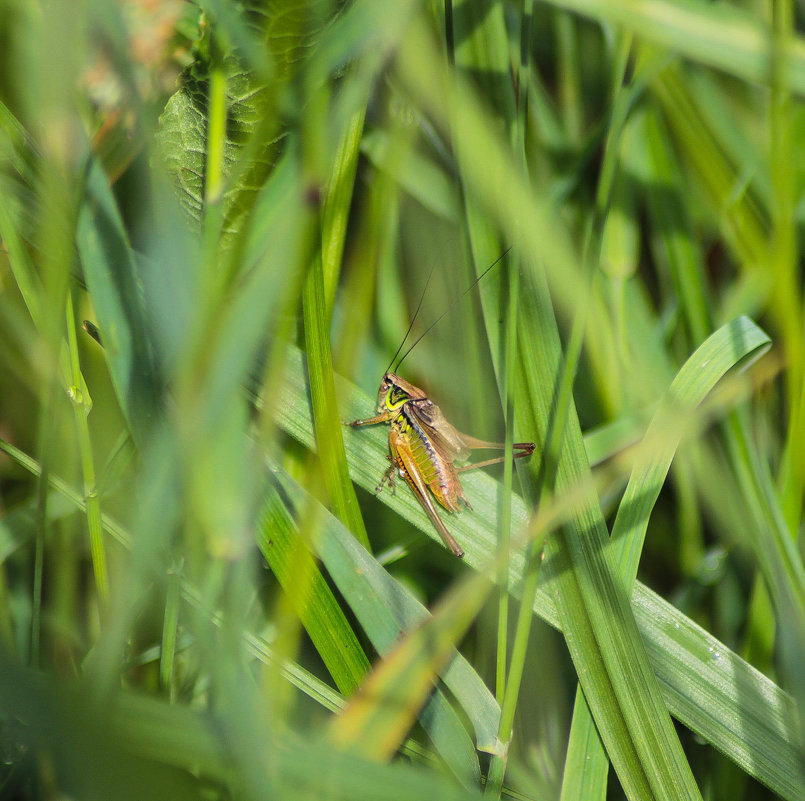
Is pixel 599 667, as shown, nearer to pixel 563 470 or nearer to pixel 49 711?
pixel 563 470

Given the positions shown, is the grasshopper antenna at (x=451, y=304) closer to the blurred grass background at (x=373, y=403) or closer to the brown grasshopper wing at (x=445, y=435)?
the blurred grass background at (x=373, y=403)

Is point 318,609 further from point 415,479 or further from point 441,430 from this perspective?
point 441,430

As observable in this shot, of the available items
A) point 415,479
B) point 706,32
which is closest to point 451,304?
point 415,479

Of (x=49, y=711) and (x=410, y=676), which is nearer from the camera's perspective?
(x=49, y=711)

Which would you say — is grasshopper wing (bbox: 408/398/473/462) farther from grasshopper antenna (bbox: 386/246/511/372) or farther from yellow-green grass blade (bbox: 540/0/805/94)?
yellow-green grass blade (bbox: 540/0/805/94)

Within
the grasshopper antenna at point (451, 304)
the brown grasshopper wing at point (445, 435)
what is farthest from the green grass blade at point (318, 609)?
the grasshopper antenna at point (451, 304)

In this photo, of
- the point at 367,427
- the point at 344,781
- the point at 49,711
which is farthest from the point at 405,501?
the point at 49,711
